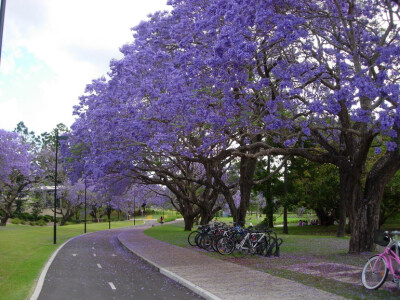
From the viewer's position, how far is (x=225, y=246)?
672 inches

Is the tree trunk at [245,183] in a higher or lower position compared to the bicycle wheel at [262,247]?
higher

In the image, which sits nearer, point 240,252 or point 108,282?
point 108,282

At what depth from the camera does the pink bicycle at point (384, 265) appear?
8.31 m

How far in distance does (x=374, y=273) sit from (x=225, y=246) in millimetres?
8767

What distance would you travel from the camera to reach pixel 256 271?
12141mm

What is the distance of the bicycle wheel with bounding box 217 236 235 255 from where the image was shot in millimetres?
16938

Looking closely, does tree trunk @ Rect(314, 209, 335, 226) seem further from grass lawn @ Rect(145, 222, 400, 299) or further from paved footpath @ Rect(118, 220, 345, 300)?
paved footpath @ Rect(118, 220, 345, 300)

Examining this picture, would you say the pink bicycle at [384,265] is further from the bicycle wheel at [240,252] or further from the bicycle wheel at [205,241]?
the bicycle wheel at [205,241]

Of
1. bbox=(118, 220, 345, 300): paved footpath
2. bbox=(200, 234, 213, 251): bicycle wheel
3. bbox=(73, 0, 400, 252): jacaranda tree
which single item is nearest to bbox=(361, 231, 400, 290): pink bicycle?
bbox=(118, 220, 345, 300): paved footpath

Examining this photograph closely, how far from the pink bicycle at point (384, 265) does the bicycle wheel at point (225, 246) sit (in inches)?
325

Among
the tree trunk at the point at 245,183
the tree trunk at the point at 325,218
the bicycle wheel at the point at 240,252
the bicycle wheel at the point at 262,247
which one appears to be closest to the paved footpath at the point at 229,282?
the bicycle wheel at the point at 240,252

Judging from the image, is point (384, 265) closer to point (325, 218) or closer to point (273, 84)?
point (273, 84)

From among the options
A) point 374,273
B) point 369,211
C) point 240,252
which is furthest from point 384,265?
point 240,252

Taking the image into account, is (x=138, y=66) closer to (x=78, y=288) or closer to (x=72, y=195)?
(x=78, y=288)
